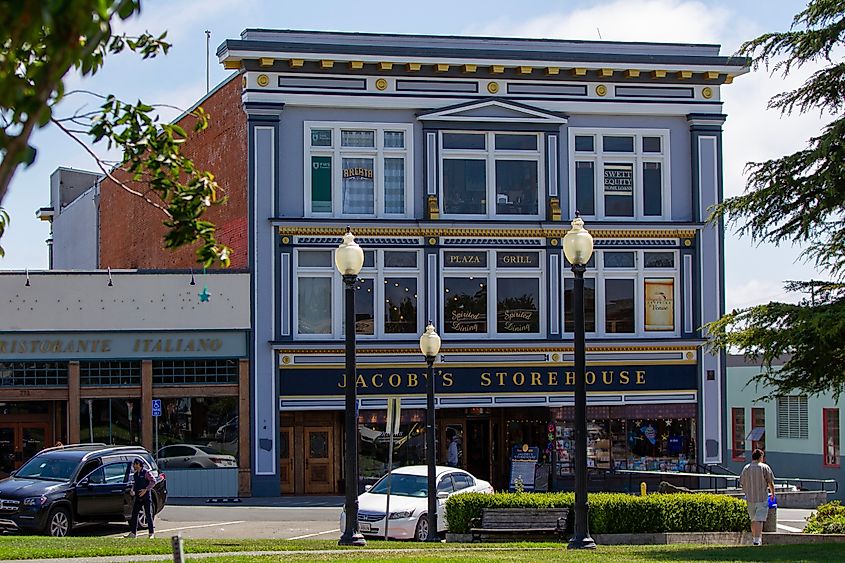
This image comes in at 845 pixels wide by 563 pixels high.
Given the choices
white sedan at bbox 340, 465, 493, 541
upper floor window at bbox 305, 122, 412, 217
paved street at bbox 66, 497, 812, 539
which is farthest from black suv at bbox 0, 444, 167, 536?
upper floor window at bbox 305, 122, 412, 217

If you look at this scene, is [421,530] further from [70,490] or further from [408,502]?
[70,490]

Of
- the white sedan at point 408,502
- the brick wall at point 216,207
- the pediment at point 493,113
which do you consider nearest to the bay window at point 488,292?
the pediment at point 493,113

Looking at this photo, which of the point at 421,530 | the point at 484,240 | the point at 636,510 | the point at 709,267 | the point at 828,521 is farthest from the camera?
the point at 709,267

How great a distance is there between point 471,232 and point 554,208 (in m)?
2.55

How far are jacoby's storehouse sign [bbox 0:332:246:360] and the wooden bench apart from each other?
44.8 feet

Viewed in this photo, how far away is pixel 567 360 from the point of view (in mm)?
36906

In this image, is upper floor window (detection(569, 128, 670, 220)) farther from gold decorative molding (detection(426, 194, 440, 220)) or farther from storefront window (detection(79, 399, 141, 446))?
storefront window (detection(79, 399, 141, 446))

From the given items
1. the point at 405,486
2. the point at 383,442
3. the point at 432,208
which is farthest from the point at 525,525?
Result: the point at 432,208

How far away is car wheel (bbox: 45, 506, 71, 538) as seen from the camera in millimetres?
23469

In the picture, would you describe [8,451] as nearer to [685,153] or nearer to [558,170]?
[558,170]

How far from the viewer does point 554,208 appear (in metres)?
36.8

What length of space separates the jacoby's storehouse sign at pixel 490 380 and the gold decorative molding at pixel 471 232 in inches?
148

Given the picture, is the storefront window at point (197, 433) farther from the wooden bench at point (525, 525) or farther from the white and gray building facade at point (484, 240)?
the wooden bench at point (525, 525)

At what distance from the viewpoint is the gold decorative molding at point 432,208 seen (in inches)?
1416
